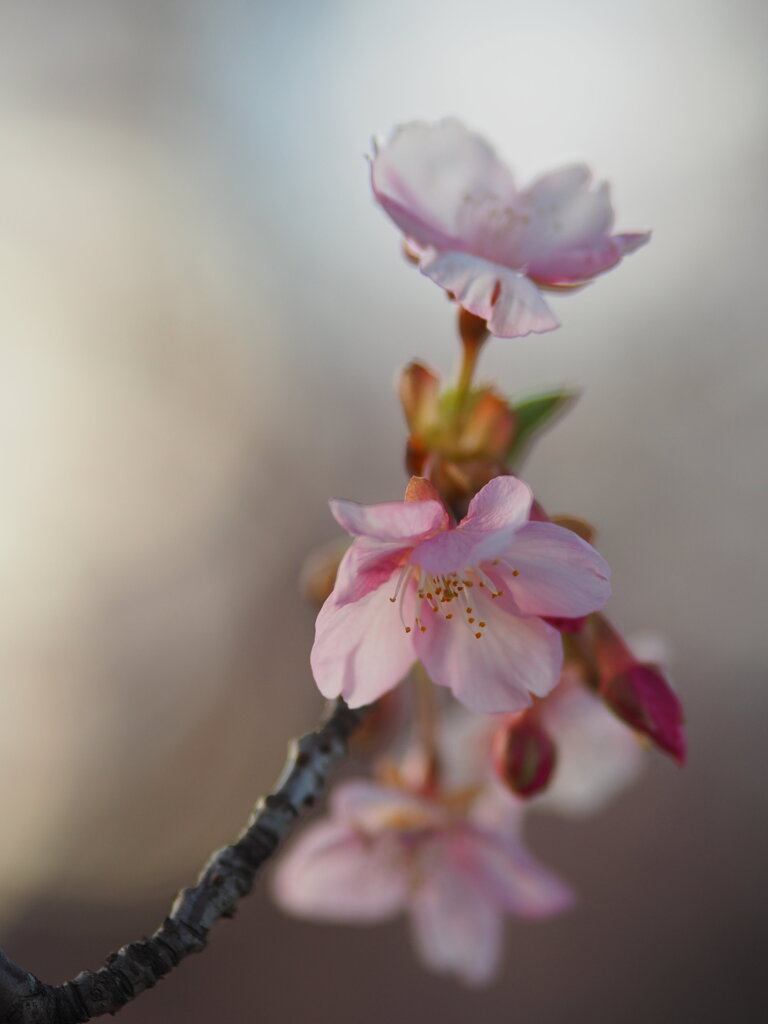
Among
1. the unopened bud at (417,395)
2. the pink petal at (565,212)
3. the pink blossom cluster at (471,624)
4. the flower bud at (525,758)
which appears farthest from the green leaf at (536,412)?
the flower bud at (525,758)

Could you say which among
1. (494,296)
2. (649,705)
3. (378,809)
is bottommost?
(378,809)

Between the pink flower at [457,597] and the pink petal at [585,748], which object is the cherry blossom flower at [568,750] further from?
the pink flower at [457,597]

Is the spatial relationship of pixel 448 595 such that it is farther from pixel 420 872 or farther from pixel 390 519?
pixel 420 872

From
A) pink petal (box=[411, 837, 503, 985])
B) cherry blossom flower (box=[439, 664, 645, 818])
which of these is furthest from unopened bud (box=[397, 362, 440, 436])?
pink petal (box=[411, 837, 503, 985])

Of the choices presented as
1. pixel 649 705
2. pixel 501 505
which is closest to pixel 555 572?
pixel 501 505

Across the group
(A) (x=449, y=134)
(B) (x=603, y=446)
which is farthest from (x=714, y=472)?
(A) (x=449, y=134)
